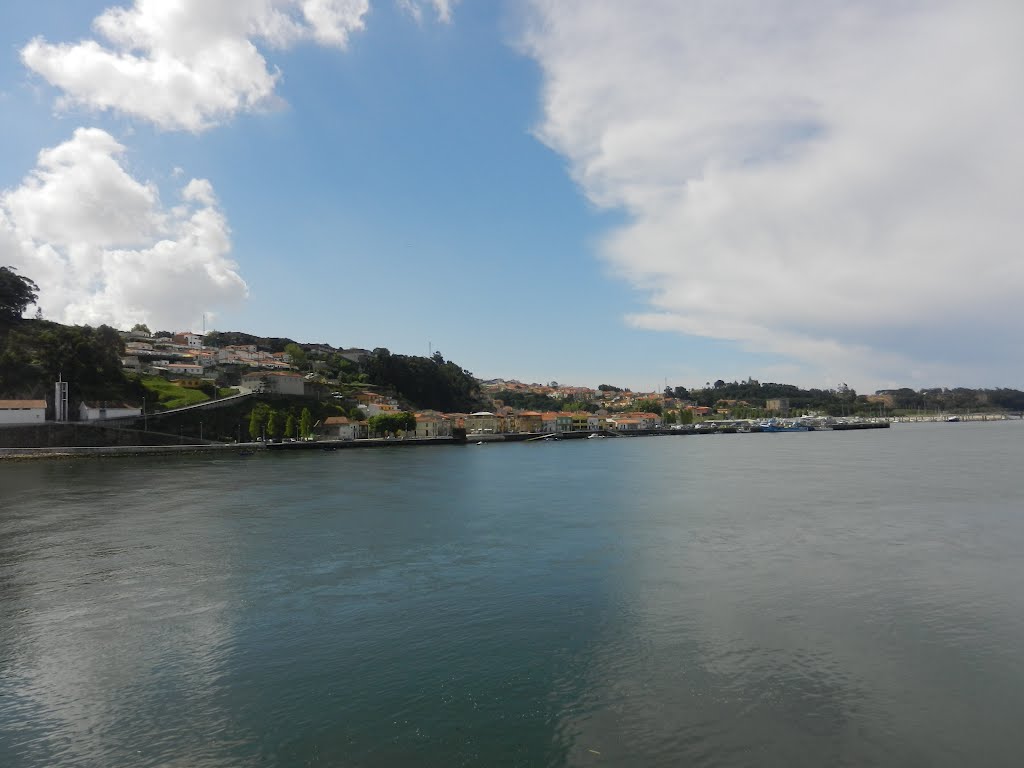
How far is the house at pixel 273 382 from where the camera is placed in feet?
228

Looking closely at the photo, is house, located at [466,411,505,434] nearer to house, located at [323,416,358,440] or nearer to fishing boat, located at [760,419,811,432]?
house, located at [323,416,358,440]

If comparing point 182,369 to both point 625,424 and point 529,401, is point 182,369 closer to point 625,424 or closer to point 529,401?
point 625,424

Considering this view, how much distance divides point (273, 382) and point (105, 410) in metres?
19.8

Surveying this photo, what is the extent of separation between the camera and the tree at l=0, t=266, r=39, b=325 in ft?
196

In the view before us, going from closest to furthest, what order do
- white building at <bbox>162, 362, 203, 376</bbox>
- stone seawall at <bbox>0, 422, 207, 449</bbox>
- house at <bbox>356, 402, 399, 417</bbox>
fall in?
stone seawall at <bbox>0, 422, 207, 449</bbox>
white building at <bbox>162, 362, 203, 376</bbox>
house at <bbox>356, 402, 399, 417</bbox>

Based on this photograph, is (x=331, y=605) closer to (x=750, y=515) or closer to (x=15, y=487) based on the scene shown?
(x=750, y=515)

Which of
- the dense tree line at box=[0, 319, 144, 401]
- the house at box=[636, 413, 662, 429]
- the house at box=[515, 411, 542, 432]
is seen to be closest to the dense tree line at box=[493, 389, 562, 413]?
the house at box=[636, 413, 662, 429]

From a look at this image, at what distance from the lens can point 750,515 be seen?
21.7 m

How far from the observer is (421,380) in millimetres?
97875

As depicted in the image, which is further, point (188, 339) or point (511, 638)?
point (188, 339)

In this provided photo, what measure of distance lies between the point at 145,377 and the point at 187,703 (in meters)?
69.7

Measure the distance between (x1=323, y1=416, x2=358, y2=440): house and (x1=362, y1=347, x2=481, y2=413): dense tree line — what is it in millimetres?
24055

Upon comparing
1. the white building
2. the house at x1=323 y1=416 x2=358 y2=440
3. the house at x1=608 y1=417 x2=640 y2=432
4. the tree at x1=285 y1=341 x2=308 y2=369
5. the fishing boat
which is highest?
the tree at x1=285 y1=341 x2=308 y2=369

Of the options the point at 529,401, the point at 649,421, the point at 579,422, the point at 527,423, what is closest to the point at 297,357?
the point at 527,423
